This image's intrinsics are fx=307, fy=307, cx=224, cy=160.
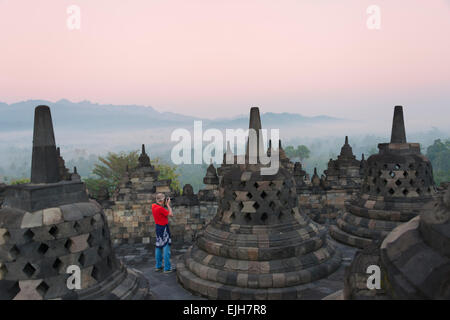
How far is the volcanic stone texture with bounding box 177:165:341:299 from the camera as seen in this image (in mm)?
6438

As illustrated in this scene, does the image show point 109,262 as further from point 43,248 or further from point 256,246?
point 256,246

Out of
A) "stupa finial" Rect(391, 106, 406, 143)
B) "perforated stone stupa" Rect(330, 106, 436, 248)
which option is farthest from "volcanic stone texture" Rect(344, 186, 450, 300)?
"stupa finial" Rect(391, 106, 406, 143)

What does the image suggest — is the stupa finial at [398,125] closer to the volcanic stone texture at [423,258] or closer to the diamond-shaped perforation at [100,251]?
the volcanic stone texture at [423,258]

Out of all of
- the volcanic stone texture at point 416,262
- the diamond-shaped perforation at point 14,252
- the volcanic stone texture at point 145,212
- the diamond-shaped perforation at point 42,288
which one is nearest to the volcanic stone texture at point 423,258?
the volcanic stone texture at point 416,262

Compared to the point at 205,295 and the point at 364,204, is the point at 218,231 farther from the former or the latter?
the point at 364,204

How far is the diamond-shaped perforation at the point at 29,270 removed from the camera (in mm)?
4047

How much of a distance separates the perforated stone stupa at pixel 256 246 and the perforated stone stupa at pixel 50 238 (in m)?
2.33

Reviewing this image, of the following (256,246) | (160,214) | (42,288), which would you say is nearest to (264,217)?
(256,246)

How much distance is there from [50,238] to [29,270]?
0.49m

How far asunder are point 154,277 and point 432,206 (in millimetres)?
6665

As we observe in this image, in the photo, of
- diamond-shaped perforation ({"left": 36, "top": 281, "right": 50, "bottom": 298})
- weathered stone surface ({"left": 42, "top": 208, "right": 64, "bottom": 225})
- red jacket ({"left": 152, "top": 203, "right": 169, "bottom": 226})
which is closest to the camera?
diamond-shaped perforation ({"left": 36, "top": 281, "right": 50, "bottom": 298})

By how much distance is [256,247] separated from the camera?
21.8 ft

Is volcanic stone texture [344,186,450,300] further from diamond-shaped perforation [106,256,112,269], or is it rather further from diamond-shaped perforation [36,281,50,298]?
diamond-shaped perforation [36,281,50,298]

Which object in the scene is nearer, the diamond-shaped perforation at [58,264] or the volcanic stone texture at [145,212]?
the diamond-shaped perforation at [58,264]
